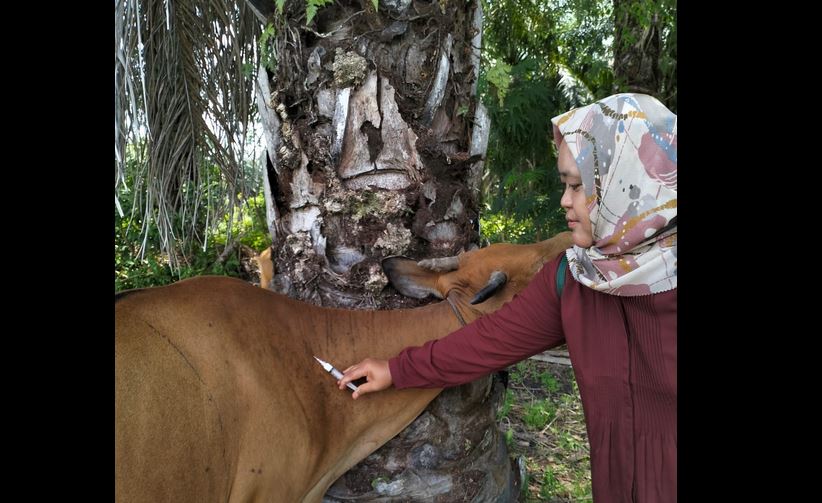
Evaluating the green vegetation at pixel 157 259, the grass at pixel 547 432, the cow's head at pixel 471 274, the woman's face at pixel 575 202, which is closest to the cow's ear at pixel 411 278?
the cow's head at pixel 471 274

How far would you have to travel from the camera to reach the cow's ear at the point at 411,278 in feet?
7.77

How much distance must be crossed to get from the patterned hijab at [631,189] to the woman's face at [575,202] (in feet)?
0.14

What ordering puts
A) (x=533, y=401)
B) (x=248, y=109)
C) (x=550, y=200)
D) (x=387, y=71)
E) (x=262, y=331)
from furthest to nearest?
(x=550, y=200) → (x=533, y=401) → (x=248, y=109) → (x=387, y=71) → (x=262, y=331)

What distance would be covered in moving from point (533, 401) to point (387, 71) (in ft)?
10.6

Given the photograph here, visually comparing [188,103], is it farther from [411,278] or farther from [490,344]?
[490,344]

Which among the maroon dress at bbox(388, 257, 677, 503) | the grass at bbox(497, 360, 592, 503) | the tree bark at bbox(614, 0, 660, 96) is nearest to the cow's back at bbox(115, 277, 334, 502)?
the maroon dress at bbox(388, 257, 677, 503)

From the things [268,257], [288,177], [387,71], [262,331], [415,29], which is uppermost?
[415,29]

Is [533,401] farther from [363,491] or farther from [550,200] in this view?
Result: [550,200]

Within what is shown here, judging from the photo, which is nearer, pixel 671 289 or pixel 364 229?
pixel 671 289

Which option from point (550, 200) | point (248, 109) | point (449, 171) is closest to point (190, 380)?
point (449, 171)

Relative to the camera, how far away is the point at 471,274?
2420 mm

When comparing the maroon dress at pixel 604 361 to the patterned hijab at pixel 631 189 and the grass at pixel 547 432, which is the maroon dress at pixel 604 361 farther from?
the grass at pixel 547 432

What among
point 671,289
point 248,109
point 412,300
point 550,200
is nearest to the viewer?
point 671,289

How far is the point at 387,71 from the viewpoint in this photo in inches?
91.4
